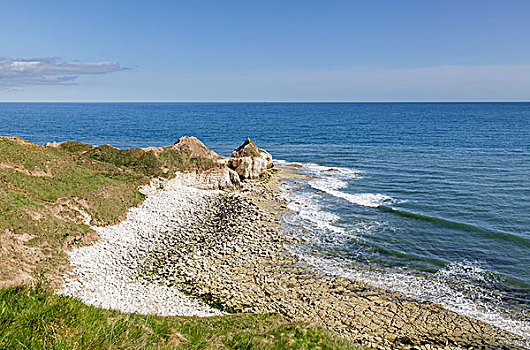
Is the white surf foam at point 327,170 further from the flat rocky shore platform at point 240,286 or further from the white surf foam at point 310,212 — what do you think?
the flat rocky shore platform at point 240,286

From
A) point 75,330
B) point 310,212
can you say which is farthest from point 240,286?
point 310,212

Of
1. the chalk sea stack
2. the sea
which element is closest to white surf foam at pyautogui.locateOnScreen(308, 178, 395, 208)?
Result: the sea

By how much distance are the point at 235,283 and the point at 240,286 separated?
0.48m

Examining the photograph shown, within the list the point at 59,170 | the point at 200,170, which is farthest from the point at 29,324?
the point at 200,170

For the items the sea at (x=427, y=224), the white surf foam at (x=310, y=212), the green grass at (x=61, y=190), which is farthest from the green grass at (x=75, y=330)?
the white surf foam at (x=310, y=212)

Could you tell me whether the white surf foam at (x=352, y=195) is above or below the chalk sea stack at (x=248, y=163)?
below

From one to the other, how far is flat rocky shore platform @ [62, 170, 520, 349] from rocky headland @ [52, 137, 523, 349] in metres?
0.06

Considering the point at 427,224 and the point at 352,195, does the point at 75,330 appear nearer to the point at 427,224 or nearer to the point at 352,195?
the point at 427,224

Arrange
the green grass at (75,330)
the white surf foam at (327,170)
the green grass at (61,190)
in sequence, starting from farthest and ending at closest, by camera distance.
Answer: the white surf foam at (327,170) → the green grass at (61,190) → the green grass at (75,330)

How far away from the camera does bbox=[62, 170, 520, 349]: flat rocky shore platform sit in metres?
18.3

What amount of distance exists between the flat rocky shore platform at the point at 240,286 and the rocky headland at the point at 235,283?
2.3 inches

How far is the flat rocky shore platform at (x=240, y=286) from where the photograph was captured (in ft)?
60.0

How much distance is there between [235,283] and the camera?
22062 mm

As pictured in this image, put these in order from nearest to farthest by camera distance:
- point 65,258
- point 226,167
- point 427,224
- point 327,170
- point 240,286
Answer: point 240,286 → point 65,258 → point 427,224 → point 226,167 → point 327,170
